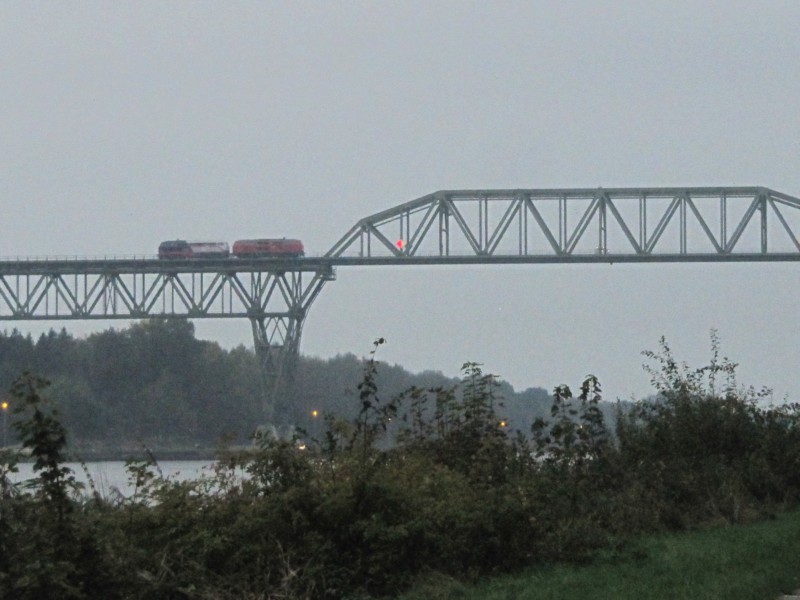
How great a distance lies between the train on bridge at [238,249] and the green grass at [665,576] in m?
64.5

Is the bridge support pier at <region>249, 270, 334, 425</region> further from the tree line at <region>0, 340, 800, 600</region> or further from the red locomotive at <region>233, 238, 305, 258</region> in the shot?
the tree line at <region>0, 340, 800, 600</region>

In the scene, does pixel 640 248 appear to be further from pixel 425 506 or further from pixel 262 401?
pixel 425 506

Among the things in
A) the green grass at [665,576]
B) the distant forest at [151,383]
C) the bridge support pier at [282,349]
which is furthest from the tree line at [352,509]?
the bridge support pier at [282,349]

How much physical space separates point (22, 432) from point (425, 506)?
3.59 m

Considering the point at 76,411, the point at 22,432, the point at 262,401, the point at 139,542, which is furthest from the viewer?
the point at 262,401

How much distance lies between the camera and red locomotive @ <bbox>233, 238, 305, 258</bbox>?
7856 cm

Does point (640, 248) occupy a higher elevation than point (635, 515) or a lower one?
higher

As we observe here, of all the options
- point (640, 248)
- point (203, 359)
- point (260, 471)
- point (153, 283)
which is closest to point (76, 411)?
point (203, 359)

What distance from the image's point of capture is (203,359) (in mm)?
57938

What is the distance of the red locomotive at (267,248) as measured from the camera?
78562 millimetres

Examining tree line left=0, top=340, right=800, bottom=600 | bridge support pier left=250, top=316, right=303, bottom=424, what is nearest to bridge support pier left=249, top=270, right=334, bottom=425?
bridge support pier left=250, top=316, right=303, bottom=424

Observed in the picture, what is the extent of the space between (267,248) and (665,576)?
2649 inches

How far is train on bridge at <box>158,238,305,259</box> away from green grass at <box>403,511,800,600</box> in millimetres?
64467

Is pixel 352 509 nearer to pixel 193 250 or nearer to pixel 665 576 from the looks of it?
pixel 665 576
